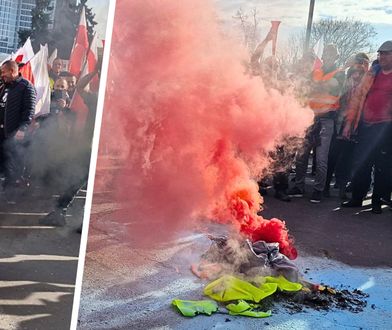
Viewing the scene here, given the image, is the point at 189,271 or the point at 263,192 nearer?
the point at 189,271

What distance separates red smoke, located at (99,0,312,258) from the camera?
9.73 feet

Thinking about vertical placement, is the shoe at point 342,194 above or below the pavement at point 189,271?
above

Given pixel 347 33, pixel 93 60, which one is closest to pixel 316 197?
pixel 347 33

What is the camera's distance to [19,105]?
281 centimetres

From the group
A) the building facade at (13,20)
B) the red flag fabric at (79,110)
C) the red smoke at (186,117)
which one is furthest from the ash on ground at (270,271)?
the building facade at (13,20)

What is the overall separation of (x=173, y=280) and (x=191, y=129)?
0.98 meters

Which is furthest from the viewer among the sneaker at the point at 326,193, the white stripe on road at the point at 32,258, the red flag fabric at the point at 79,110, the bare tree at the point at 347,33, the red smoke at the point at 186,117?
the sneaker at the point at 326,193

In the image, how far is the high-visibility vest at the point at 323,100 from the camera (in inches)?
175

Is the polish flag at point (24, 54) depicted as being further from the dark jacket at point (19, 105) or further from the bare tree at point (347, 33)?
the bare tree at point (347, 33)

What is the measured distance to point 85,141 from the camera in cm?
258

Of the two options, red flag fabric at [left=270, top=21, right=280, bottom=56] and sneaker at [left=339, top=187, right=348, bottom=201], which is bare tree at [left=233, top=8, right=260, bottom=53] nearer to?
red flag fabric at [left=270, top=21, right=280, bottom=56]

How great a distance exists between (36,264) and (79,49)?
3.90 feet

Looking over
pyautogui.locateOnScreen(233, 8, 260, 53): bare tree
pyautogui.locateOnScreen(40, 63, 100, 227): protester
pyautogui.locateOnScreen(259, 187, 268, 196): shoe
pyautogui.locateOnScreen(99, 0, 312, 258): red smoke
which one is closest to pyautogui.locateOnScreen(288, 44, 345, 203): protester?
pyautogui.locateOnScreen(259, 187, 268, 196): shoe

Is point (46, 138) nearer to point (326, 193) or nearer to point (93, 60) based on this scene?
point (93, 60)
